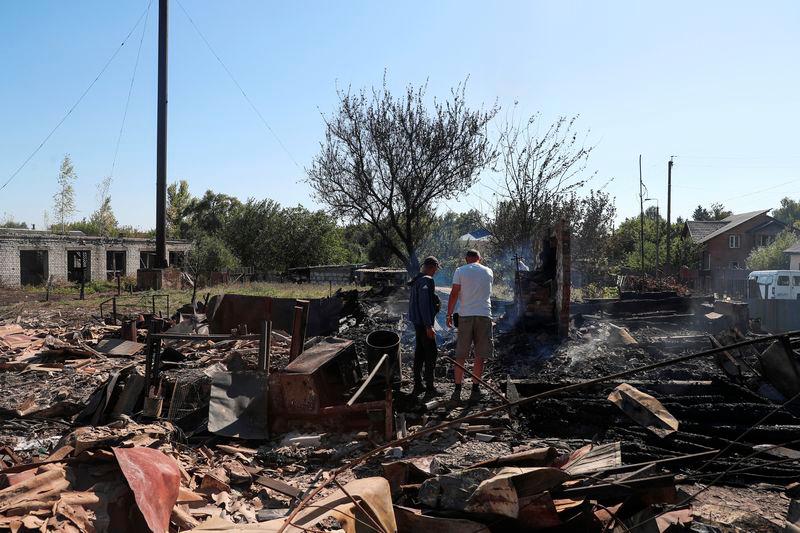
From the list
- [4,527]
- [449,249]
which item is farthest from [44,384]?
[449,249]

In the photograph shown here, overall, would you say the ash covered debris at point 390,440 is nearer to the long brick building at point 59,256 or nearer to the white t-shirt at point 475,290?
the white t-shirt at point 475,290

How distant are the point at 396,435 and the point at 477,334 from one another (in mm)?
1908

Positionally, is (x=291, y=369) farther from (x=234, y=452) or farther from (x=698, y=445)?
(x=698, y=445)

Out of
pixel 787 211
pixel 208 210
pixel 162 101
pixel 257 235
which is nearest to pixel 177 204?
pixel 208 210

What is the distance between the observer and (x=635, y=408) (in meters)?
5.75

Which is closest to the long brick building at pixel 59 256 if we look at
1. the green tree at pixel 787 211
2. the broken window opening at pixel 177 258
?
the broken window opening at pixel 177 258

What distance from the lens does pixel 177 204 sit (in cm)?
5569

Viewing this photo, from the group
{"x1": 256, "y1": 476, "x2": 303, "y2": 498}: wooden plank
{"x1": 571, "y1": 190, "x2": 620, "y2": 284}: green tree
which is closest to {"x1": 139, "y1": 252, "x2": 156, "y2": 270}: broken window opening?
{"x1": 571, "y1": 190, "x2": 620, "y2": 284}: green tree

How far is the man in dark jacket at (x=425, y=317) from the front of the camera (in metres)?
7.27

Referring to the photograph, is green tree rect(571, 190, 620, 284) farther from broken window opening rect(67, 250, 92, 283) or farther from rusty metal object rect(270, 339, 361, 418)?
broken window opening rect(67, 250, 92, 283)

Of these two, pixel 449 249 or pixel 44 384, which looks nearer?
pixel 44 384

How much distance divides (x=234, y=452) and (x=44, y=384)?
15.5 ft

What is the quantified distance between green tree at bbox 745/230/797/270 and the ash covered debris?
1437 inches

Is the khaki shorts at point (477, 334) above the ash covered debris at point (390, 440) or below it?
above
